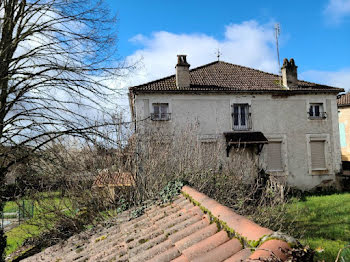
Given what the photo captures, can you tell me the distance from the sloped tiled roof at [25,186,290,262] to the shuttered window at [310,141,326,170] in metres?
15.8

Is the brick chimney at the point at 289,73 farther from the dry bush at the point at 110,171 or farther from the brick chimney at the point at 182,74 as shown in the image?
the dry bush at the point at 110,171

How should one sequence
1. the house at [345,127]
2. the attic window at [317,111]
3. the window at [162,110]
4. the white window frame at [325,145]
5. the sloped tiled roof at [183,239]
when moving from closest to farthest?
the sloped tiled roof at [183,239] → the window at [162,110] → the white window frame at [325,145] → the attic window at [317,111] → the house at [345,127]

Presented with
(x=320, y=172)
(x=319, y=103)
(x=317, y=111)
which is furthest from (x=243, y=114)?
(x=320, y=172)

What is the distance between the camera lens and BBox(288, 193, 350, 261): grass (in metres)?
6.11

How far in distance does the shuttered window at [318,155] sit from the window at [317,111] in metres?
1.69

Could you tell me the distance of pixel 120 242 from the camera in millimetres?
3256

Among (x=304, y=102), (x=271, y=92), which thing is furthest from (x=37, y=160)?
(x=304, y=102)

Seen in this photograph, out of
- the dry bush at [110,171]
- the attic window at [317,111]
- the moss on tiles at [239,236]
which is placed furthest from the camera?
the attic window at [317,111]

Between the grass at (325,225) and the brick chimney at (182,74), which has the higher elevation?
the brick chimney at (182,74)

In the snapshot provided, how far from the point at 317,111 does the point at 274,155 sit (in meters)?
4.34

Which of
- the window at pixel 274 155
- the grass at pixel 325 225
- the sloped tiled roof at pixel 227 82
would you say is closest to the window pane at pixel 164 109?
the sloped tiled roof at pixel 227 82

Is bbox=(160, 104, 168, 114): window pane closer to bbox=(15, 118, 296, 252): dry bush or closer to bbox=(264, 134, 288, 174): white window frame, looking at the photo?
bbox=(264, 134, 288, 174): white window frame

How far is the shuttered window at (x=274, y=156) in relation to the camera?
54.6 feet

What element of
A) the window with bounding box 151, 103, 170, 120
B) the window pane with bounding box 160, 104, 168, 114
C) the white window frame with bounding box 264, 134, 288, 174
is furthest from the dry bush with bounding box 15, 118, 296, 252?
the white window frame with bounding box 264, 134, 288, 174
